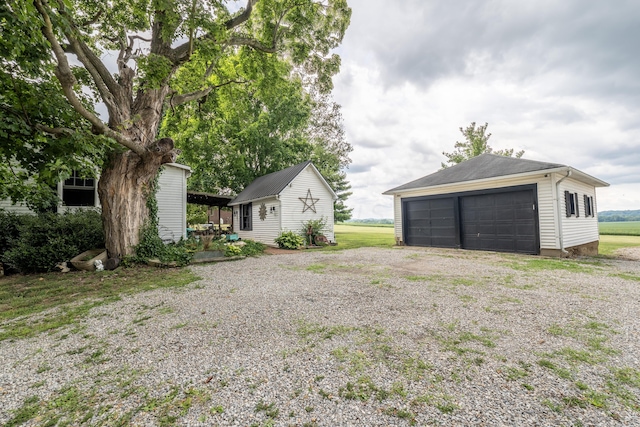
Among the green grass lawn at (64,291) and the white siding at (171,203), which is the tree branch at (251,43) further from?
the green grass lawn at (64,291)

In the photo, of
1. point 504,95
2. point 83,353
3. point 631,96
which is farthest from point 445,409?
point 631,96

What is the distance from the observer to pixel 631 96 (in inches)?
384

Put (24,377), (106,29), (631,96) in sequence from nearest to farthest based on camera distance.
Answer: (24,377) < (106,29) < (631,96)

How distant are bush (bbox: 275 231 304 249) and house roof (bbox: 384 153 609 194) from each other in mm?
5254

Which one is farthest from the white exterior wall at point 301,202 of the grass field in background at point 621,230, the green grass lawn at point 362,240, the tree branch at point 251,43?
the grass field in background at point 621,230

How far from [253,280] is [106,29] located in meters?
9.62

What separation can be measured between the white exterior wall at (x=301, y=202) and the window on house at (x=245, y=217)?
12.0 feet

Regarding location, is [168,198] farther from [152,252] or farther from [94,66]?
[94,66]

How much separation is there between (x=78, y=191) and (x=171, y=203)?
3.05 metres

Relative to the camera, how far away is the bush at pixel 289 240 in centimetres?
1238

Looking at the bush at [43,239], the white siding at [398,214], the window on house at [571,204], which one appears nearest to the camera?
the bush at [43,239]

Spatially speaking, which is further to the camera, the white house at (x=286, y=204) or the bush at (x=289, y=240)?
the white house at (x=286, y=204)

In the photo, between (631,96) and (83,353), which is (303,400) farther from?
(631,96)

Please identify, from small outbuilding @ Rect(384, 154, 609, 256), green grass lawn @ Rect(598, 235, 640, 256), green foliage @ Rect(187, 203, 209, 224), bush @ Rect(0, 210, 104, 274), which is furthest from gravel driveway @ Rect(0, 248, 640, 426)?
green foliage @ Rect(187, 203, 209, 224)
